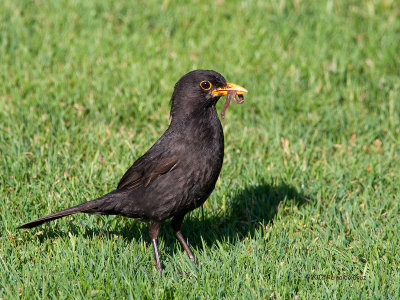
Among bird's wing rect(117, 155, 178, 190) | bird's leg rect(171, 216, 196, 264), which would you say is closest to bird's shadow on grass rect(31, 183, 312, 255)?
bird's leg rect(171, 216, 196, 264)

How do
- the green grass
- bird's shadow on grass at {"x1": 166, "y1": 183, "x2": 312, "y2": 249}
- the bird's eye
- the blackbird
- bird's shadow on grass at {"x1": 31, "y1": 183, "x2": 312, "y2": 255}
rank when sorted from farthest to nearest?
1. bird's shadow on grass at {"x1": 166, "y1": 183, "x2": 312, "y2": 249}
2. bird's shadow on grass at {"x1": 31, "y1": 183, "x2": 312, "y2": 255}
3. the bird's eye
4. the blackbird
5. the green grass

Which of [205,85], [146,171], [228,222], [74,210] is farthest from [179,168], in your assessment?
[228,222]

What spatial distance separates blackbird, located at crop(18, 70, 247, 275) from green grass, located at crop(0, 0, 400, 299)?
33 cm

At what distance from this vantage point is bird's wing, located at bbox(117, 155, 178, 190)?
500cm

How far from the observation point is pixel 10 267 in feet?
15.3

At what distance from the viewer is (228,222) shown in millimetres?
5867

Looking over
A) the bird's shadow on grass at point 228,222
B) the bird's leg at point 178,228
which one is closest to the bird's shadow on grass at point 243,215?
the bird's shadow on grass at point 228,222

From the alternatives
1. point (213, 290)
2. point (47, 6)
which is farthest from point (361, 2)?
point (213, 290)

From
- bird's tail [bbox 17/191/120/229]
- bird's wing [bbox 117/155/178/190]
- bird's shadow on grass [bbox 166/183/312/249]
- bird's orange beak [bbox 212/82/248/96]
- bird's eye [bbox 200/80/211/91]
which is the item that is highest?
bird's eye [bbox 200/80/211/91]

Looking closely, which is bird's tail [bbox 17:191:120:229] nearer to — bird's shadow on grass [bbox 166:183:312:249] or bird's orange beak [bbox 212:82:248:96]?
bird's shadow on grass [bbox 166:183:312:249]

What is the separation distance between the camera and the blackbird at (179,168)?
4.94m

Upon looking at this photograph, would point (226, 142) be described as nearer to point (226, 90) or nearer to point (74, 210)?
point (226, 90)

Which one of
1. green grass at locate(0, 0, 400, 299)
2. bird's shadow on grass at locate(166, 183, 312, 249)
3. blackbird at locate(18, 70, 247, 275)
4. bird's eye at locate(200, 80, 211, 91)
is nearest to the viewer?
green grass at locate(0, 0, 400, 299)

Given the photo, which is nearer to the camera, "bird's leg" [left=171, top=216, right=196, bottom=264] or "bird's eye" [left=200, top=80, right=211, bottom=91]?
"bird's eye" [left=200, top=80, right=211, bottom=91]
